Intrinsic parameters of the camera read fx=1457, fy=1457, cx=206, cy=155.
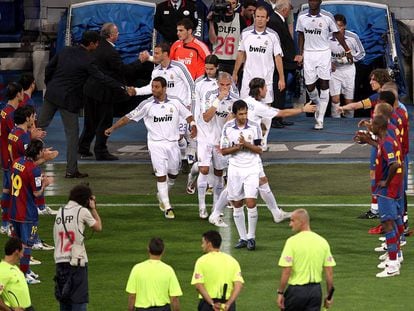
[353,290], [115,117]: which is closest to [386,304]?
[353,290]

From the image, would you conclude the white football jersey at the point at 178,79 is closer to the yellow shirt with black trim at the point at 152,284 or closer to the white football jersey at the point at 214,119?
the white football jersey at the point at 214,119

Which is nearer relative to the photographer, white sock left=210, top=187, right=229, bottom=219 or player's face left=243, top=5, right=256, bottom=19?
white sock left=210, top=187, right=229, bottom=219

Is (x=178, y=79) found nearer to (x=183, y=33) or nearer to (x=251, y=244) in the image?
(x=183, y=33)

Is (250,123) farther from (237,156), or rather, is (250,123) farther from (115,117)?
(115,117)

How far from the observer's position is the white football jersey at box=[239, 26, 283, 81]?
83.9 feet

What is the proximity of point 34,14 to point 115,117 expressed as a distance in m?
4.00

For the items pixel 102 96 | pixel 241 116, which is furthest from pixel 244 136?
pixel 102 96

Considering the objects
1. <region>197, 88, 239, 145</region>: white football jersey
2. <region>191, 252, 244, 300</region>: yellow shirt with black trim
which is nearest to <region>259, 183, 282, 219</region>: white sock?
<region>197, 88, 239, 145</region>: white football jersey

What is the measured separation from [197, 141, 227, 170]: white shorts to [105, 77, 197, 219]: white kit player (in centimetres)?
34

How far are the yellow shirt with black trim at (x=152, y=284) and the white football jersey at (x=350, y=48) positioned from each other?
15221 millimetres

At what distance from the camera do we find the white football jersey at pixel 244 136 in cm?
1917

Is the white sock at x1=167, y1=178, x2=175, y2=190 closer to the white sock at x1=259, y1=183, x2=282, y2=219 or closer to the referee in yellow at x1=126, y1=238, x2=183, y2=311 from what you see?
the white sock at x1=259, y1=183, x2=282, y2=219

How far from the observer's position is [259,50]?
25.7m

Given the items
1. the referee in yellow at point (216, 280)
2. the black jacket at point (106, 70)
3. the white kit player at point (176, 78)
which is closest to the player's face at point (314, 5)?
the black jacket at point (106, 70)
